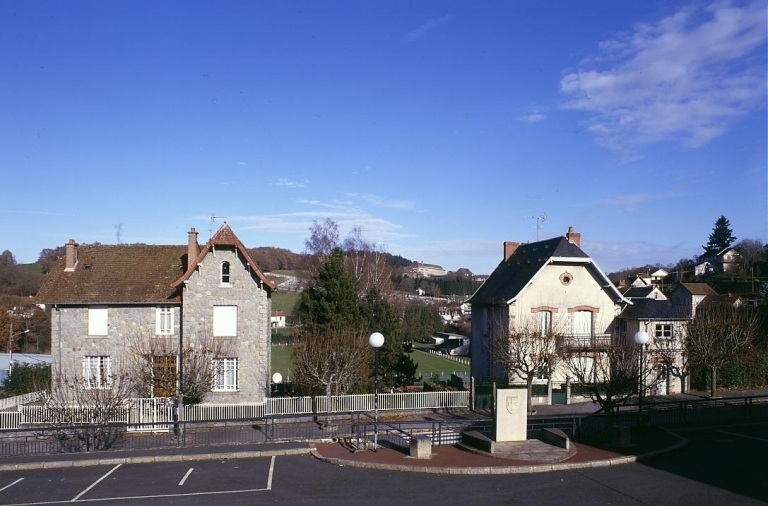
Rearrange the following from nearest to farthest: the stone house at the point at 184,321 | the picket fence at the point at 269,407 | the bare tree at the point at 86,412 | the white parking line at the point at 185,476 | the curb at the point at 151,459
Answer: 1. the white parking line at the point at 185,476
2. the curb at the point at 151,459
3. the bare tree at the point at 86,412
4. the picket fence at the point at 269,407
5. the stone house at the point at 184,321

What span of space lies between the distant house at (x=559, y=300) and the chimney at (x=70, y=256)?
22949mm

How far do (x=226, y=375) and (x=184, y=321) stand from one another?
3.41 metres

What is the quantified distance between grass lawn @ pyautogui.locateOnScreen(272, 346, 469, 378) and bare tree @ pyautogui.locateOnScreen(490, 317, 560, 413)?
24.3 m

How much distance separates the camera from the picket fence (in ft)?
87.7

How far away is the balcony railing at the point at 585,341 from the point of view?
32125 millimetres

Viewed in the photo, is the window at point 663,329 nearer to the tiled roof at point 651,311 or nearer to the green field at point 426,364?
the tiled roof at point 651,311

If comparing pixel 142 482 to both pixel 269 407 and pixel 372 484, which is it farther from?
pixel 269 407

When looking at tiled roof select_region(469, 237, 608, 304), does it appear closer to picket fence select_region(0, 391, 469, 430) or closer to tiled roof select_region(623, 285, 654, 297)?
picket fence select_region(0, 391, 469, 430)

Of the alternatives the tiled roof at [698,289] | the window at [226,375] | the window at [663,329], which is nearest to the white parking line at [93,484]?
the window at [226,375]

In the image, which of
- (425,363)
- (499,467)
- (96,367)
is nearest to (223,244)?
(96,367)

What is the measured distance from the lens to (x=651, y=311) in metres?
34.6

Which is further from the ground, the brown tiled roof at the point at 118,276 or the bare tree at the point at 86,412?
the brown tiled roof at the point at 118,276

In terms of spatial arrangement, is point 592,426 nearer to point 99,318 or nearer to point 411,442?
point 411,442

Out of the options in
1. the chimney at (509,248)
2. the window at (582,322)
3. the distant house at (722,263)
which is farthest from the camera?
the distant house at (722,263)
